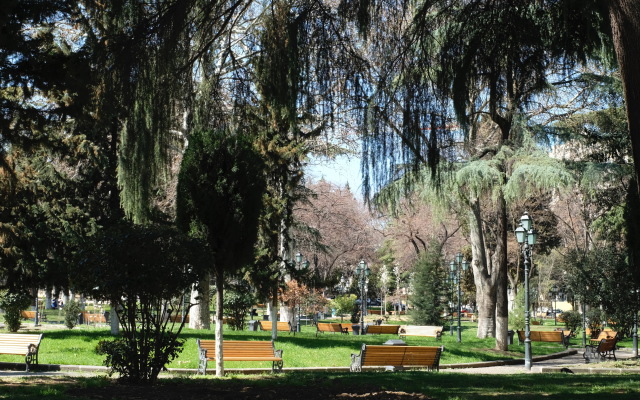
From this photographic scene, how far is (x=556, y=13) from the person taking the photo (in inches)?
339

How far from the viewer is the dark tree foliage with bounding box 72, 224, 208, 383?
1070cm

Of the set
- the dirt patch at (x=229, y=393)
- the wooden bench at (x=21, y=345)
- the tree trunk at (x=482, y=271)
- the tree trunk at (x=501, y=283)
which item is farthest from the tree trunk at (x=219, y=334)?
the tree trunk at (x=482, y=271)

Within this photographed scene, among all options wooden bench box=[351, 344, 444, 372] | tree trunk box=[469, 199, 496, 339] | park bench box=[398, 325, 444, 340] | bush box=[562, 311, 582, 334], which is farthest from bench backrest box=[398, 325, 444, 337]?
wooden bench box=[351, 344, 444, 372]

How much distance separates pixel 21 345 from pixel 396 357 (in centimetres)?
846

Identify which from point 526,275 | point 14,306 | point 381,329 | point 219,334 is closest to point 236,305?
point 381,329

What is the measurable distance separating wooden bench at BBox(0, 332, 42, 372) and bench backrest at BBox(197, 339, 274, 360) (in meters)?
3.70

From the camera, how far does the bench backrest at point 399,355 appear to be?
1697 cm

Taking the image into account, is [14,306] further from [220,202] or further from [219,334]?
[220,202]

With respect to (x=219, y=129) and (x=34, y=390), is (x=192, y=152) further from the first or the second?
(x=34, y=390)

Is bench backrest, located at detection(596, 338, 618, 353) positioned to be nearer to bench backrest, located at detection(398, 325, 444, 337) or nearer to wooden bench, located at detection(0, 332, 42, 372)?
bench backrest, located at detection(398, 325, 444, 337)

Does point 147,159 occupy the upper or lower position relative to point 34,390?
upper

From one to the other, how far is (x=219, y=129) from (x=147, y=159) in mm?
2706

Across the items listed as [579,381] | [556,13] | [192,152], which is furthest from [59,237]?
[556,13]

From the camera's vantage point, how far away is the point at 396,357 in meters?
17.3
